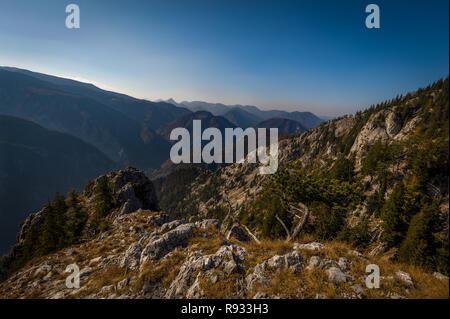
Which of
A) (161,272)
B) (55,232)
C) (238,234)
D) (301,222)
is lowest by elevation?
(55,232)

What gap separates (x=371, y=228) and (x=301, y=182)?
2352 inches

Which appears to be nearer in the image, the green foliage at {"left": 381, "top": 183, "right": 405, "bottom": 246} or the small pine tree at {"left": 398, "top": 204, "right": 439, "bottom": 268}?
the small pine tree at {"left": 398, "top": 204, "right": 439, "bottom": 268}

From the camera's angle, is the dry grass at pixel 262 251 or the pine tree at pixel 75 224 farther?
the pine tree at pixel 75 224

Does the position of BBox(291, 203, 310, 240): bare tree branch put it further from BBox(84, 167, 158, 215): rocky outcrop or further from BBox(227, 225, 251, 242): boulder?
BBox(84, 167, 158, 215): rocky outcrop

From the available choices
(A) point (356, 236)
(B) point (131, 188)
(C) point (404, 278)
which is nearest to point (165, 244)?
(C) point (404, 278)

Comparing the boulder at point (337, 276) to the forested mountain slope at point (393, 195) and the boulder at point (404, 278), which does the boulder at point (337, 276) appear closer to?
the boulder at point (404, 278)

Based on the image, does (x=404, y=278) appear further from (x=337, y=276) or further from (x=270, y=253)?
(x=270, y=253)

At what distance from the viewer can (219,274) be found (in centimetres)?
1220

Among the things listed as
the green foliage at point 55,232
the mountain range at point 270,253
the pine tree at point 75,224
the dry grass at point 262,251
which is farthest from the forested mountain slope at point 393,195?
the green foliage at point 55,232

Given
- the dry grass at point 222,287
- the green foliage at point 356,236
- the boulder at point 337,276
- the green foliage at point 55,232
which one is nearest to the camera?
the boulder at point 337,276

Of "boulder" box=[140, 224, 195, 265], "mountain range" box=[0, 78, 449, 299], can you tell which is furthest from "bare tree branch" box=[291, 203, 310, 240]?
"boulder" box=[140, 224, 195, 265]

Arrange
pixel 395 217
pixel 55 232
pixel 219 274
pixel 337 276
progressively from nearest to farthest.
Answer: pixel 337 276
pixel 219 274
pixel 55 232
pixel 395 217

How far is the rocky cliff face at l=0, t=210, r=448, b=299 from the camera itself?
10.1m

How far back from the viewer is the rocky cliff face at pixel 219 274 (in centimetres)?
1012
